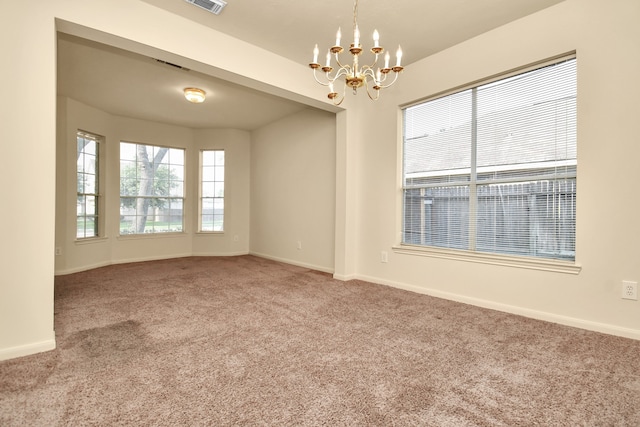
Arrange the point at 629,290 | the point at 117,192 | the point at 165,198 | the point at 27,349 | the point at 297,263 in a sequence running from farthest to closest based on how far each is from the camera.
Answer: the point at 165,198 → the point at 117,192 → the point at 297,263 → the point at 629,290 → the point at 27,349

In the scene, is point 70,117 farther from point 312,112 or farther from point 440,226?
point 440,226

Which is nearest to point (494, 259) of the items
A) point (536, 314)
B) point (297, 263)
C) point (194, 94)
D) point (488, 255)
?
point (488, 255)

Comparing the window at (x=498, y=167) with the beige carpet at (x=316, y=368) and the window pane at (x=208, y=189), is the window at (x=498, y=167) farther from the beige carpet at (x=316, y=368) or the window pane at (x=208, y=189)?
the window pane at (x=208, y=189)

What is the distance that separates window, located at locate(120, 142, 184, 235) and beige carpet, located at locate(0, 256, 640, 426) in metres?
3.04

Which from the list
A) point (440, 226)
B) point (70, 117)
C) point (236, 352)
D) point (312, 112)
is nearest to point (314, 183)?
point (312, 112)

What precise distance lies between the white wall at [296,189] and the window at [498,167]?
1385mm

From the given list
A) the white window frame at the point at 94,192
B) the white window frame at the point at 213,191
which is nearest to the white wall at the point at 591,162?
the white window frame at the point at 213,191

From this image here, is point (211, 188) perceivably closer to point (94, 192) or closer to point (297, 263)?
point (94, 192)

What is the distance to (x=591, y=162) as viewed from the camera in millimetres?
2520

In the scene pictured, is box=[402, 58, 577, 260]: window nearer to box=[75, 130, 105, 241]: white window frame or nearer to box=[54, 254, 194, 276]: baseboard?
box=[54, 254, 194, 276]: baseboard

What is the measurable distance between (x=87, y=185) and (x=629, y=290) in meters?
→ 6.88

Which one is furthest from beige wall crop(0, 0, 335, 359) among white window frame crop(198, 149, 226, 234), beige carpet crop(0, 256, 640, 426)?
white window frame crop(198, 149, 226, 234)

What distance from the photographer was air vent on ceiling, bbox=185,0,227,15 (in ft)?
8.57

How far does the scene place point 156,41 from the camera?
2.69 meters
